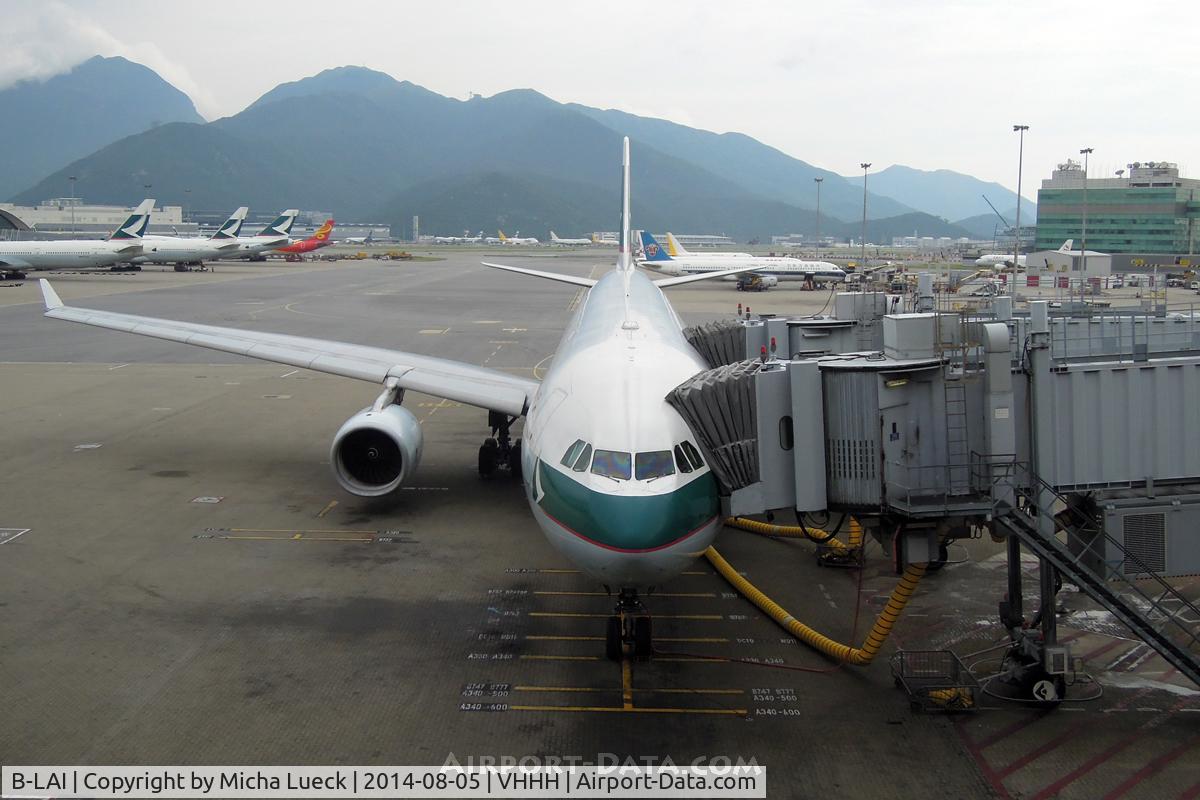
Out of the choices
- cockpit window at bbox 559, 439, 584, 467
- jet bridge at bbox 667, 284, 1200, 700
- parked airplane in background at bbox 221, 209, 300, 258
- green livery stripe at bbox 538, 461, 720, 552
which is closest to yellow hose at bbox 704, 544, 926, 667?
jet bridge at bbox 667, 284, 1200, 700

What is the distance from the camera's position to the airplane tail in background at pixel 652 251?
104725 mm

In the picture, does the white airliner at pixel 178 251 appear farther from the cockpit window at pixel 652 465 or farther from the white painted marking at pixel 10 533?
the cockpit window at pixel 652 465

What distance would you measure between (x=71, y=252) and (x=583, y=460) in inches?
3667

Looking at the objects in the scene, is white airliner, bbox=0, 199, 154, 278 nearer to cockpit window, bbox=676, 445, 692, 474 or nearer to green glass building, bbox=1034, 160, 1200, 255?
cockpit window, bbox=676, 445, 692, 474

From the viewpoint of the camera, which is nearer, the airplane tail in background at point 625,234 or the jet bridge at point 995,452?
the jet bridge at point 995,452

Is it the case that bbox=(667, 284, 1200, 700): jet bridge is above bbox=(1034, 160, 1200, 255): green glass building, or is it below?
below

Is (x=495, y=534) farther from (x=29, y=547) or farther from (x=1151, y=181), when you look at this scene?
(x=1151, y=181)

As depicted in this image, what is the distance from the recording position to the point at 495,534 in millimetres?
20312

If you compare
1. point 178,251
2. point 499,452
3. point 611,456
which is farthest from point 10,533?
point 178,251

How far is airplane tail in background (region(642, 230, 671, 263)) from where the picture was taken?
344ft

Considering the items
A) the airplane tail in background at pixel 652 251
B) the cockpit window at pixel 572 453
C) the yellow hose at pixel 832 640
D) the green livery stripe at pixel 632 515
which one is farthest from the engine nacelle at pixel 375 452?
the airplane tail in background at pixel 652 251

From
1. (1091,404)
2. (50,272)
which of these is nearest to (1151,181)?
(50,272)

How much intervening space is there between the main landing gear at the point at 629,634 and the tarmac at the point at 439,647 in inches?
9.2
